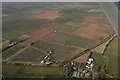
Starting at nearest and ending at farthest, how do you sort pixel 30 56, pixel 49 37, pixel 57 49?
pixel 30 56
pixel 57 49
pixel 49 37

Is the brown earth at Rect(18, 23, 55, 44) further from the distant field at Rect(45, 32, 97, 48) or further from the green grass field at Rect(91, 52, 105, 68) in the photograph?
the green grass field at Rect(91, 52, 105, 68)

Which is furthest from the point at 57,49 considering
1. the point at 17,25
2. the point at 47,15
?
the point at 47,15

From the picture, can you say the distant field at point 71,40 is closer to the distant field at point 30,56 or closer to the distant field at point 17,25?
the distant field at point 30,56

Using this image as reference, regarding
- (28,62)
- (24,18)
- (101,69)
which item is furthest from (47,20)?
(101,69)

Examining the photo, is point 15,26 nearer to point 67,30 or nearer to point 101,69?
point 67,30

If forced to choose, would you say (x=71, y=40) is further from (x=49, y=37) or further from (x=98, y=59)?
(x=98, y=59)

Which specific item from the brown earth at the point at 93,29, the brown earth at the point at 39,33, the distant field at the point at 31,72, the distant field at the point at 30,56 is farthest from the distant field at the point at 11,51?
the brown earth at the point at 93,29
